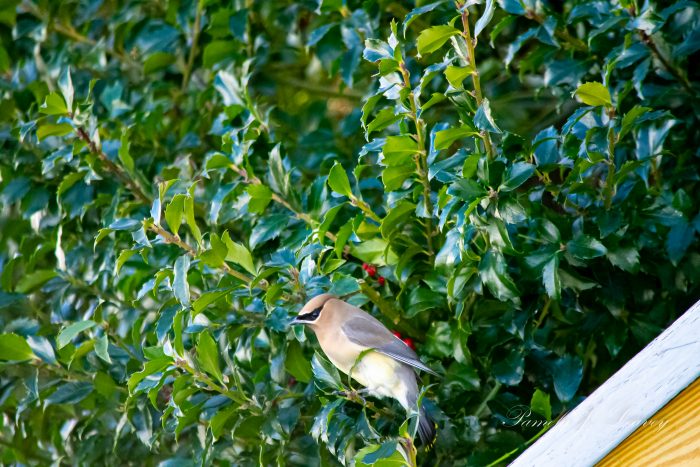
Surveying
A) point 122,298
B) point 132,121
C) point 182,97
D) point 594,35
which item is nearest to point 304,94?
point 182,97

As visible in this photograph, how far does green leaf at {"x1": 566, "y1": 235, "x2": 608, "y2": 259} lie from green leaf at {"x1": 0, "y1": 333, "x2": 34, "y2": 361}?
1.46 m

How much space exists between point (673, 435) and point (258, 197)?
1.28 meters

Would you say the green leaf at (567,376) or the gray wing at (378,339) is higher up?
the gray wing at (378,339)

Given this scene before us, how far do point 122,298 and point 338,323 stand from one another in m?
0.93

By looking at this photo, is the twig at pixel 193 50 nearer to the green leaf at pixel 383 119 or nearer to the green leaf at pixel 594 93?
the green leaf at pixel 383 119

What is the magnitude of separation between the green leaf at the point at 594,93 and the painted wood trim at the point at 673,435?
0.82m

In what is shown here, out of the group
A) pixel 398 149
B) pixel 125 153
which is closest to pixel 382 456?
pixel 398 149

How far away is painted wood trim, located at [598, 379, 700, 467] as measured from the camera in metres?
1.82

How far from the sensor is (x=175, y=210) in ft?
8.27

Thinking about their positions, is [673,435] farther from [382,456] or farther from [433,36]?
[433,36]

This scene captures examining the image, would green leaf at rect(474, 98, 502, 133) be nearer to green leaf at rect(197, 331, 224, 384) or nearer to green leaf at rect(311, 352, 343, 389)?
green leaf at rect(311, 352, 343, 389)

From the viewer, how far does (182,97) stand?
160 inches

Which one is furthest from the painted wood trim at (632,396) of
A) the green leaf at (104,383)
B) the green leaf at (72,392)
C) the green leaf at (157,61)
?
the green leaf at (157,61)

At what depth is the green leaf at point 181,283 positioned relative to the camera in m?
2.49
